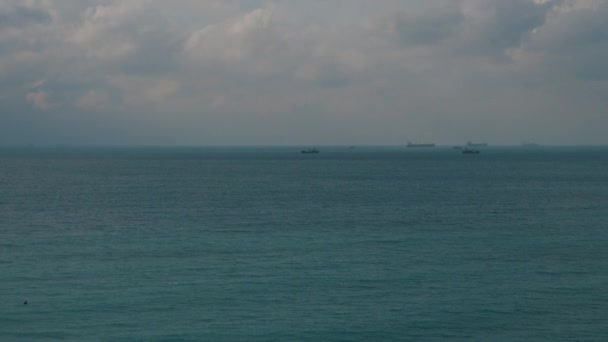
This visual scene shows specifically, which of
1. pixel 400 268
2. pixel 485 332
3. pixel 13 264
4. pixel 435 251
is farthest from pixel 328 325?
pixel 13 264

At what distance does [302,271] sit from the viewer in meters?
47.1

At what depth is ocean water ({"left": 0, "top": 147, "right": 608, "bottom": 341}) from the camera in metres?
35.6

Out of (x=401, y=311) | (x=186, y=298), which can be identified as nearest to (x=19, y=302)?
(x=186, y=298)

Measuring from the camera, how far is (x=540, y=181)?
135875 millimetres

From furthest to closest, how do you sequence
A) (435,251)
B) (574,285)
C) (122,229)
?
(122,229) → (435,251) → (574,285)

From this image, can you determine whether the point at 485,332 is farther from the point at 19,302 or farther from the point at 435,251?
the point at 19,302

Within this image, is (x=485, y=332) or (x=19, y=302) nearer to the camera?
(x=485, y=332)

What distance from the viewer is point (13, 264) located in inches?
1916

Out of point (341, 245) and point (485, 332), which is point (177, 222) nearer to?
point (341, 245)

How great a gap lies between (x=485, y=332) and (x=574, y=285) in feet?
38.2

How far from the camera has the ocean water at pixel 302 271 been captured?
35.6 meters

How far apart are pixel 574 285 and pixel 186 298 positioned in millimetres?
24043

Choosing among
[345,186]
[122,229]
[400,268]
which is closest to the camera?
[400,268]

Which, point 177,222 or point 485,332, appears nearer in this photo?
point 485,332
